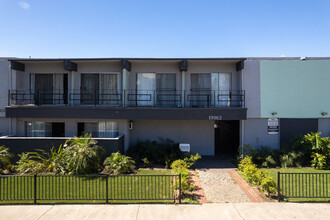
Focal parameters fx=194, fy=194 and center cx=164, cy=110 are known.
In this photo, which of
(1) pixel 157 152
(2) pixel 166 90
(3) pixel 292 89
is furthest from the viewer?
(2) pixel 166 90

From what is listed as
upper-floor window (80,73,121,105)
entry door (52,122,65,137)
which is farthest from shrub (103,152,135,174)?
entry door (52,122,65,137)

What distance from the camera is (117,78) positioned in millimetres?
12672

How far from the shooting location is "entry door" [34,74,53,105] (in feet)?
42.1

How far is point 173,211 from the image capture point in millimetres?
6039

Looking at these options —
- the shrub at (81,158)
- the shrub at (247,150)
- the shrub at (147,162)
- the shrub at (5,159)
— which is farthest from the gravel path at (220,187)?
the shrub at (5,159)

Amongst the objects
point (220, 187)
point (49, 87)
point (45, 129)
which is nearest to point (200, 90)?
point (220, 187)

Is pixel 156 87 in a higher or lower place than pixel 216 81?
lower

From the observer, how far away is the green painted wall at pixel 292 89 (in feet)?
39.0

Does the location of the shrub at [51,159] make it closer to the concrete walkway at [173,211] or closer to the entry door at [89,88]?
the concrete walkway at [173,211]

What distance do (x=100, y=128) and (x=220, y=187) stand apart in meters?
7.87

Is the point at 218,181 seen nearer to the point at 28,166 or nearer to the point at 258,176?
the point at 258,176

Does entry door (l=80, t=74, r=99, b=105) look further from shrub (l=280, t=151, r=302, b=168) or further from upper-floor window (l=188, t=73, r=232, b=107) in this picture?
shrub (l=280, t=151, r=302, b=168)

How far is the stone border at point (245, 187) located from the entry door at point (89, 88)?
9249 millimetres

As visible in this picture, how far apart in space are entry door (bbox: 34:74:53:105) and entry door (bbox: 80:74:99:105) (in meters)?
2.15
